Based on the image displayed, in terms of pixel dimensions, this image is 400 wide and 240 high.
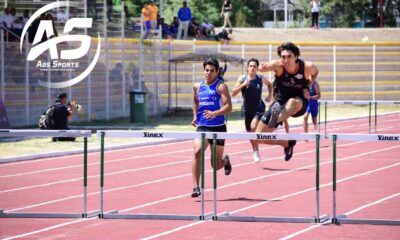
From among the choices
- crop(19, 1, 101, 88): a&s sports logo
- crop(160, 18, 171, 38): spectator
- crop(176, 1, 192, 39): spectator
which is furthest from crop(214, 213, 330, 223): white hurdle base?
crop(176, 1, 192, 39): spectator

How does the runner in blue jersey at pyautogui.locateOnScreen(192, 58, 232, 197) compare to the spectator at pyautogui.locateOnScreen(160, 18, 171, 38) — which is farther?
the spectator at pyautogui.locateOnScreen(160, 18, 171, 38)

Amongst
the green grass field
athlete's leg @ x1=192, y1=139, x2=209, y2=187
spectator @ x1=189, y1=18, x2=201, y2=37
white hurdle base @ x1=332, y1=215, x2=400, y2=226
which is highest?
spectator @ x1=189, y1=18, x2=201, y2=37

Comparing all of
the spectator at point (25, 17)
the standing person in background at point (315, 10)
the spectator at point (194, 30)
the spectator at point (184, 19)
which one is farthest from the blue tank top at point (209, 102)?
the standing person in background at point (315, 10)

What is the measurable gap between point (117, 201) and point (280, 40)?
35.2 meters

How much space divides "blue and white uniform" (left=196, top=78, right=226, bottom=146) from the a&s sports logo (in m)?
16.6

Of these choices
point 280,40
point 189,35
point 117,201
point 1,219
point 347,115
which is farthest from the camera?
point 280,40

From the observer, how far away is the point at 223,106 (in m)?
13.7

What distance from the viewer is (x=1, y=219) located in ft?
39.6

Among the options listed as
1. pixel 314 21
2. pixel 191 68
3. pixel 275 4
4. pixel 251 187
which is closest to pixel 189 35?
pixel 191 68

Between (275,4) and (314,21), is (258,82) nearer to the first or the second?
(314,21)

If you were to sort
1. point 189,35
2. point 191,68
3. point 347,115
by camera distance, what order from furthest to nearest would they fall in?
1. point 189,35
2. point 191,68
3. point 347,115

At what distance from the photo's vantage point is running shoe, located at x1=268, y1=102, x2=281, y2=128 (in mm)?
14281

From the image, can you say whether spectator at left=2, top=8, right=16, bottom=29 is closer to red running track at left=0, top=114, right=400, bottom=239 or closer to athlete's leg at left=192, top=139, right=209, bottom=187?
red running track at left=0, top=114, right=400, bottom=239

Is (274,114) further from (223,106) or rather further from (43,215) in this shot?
(43,215)
